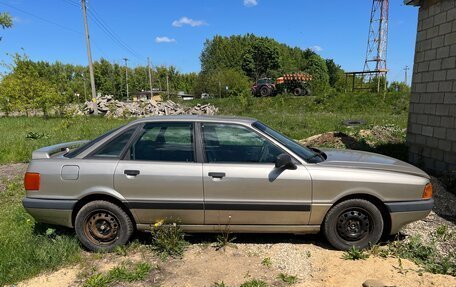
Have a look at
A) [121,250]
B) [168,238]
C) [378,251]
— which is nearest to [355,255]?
[378,251]

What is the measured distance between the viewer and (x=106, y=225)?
400cm

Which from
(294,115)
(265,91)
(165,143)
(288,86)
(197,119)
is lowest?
(294,115)

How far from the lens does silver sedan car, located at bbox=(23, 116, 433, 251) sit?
3.77 m

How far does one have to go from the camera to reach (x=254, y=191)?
3.78 metres

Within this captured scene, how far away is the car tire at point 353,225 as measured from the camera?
3805mm

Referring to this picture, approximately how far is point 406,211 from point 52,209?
3.95 meters

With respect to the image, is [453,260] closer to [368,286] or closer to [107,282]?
[368,286]

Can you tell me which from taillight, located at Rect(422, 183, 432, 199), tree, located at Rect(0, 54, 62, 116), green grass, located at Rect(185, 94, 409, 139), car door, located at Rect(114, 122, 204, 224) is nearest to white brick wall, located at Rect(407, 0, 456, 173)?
taillight, located at Rect(422, 183, 432, 199)

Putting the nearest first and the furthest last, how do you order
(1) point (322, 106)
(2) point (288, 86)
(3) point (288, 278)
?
1. (3) point (288, 278)
2. (1) point (322, 106)
3. (2) point (288, 86)

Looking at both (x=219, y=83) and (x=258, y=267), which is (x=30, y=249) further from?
(x=219, y=83)

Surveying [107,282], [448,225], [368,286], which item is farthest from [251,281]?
[448,225]

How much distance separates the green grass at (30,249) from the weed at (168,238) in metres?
0.91

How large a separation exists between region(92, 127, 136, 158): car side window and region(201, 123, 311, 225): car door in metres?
0.94

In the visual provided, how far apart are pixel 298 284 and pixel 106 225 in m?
2.23
